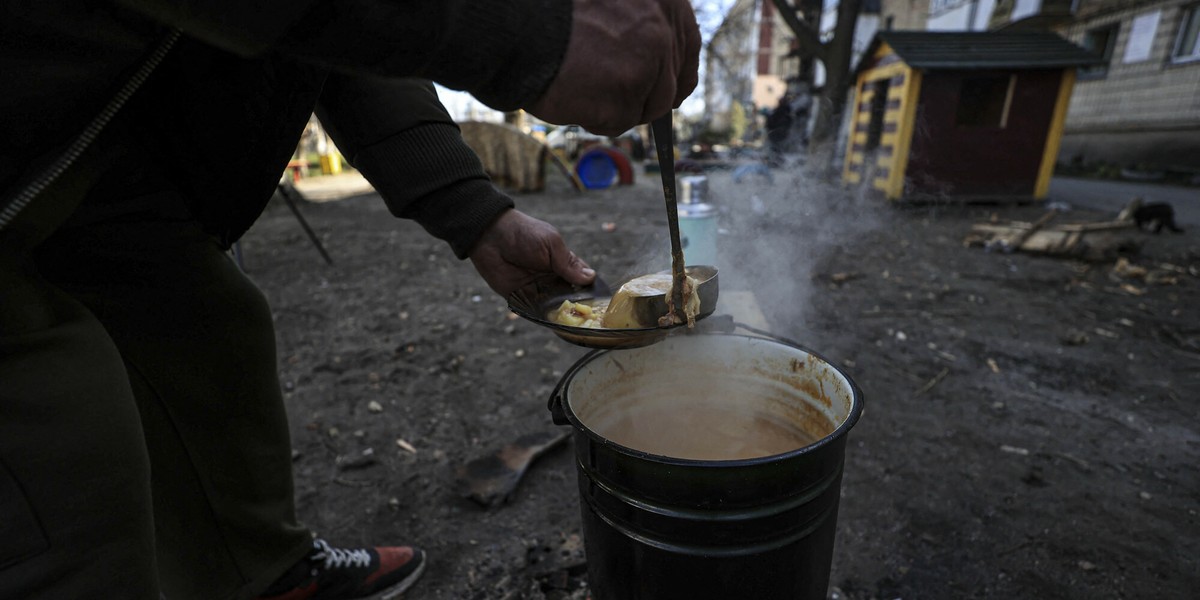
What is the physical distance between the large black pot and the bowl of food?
15 centimetres

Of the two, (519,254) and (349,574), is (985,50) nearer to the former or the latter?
(519,254)

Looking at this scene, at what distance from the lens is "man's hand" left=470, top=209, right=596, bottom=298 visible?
1.69m

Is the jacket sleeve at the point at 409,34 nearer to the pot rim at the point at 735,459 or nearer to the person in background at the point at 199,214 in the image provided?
the person in background at the point at 199,214

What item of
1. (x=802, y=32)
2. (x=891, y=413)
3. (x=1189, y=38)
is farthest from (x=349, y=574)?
(x=1189, y=38)

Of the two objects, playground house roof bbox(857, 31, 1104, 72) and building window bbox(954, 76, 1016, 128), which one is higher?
playground house roof bbox(857, 31, 1104, 72)

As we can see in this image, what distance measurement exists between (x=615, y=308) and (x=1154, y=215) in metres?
8.89

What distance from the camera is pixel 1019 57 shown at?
29.1 feet

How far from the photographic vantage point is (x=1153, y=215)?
7.13 metres

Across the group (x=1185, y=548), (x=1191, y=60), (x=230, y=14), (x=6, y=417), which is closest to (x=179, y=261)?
(x=6, y=417)

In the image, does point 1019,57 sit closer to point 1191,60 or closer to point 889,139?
point 889,139

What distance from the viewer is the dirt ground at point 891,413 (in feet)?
7.18

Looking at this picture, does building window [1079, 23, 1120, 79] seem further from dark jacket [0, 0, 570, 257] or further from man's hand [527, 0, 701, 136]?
dark jacket [0, 0, 570, 257]

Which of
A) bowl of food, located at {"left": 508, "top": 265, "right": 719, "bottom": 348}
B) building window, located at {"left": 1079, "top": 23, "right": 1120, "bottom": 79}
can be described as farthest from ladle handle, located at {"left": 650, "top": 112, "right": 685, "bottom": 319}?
building window, located at {"left": 1079, "top": 23, "right": 1120, "bottom": 79}

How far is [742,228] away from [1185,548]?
5.40 meters
